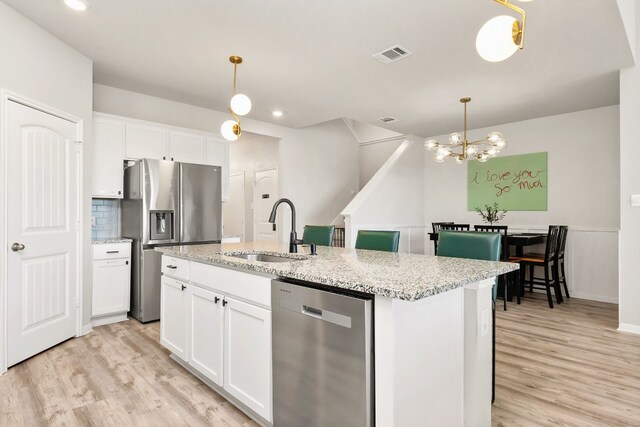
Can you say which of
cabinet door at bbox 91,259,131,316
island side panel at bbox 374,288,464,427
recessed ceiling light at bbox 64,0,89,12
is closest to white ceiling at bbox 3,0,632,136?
recessed ceiling light at bbox 64,0,89,12

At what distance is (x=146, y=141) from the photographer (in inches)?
163

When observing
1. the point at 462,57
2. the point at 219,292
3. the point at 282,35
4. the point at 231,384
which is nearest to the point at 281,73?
the point at 282,35

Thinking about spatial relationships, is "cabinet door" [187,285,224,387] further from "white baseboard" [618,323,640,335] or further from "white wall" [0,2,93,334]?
"white baseboard" [618,323,640,335]

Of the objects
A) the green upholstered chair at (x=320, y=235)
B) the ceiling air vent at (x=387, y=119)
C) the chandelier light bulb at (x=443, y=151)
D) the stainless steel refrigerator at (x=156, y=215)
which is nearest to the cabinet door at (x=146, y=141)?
the stainless steel refrigerator at (x=156, y=215)

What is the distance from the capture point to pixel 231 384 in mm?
2062

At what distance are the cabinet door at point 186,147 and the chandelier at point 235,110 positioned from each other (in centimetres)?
104

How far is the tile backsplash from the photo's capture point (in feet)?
13.4

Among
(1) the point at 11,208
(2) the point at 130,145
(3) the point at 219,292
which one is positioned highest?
(2) the point at 130,145

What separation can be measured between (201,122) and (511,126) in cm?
484

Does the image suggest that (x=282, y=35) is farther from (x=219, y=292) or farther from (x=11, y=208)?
(x=11, y=208)

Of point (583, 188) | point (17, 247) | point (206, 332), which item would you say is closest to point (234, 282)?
point (206, 332)

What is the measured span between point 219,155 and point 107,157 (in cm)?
136

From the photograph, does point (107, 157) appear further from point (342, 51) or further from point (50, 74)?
point (342, 51)

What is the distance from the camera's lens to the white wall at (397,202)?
18.9 feet
